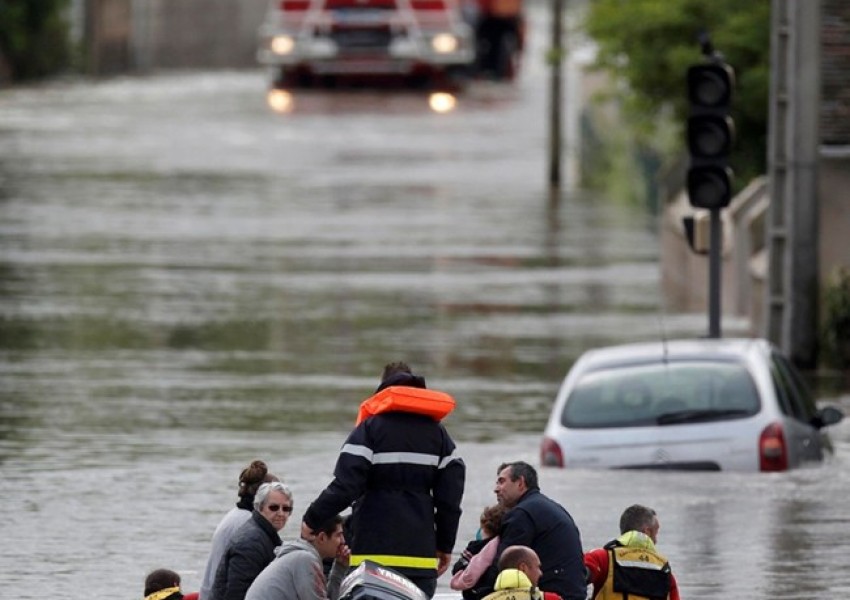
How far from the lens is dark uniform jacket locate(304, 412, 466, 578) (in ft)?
37.4

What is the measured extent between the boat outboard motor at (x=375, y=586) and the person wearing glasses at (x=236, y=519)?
1132 millimetres

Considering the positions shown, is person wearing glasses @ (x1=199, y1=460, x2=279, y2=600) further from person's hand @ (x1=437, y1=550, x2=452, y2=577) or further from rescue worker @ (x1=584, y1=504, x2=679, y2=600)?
rescue worker @ (x1=584, y1=504, x2=679, y2=600)

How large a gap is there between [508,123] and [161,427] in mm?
40372

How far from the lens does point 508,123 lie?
6134cm

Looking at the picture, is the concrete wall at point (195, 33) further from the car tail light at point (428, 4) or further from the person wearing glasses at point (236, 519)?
the person wearing glasses at point (236, 519)

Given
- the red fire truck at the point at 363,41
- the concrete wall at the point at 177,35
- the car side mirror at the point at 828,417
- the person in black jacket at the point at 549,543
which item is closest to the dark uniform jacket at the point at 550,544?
the person in black jacket at the point at 549,543

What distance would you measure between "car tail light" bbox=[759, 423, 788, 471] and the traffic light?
5.00 meters

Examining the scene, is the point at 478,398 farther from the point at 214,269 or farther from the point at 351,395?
the point at 214,269

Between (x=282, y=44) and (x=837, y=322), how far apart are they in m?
24.5

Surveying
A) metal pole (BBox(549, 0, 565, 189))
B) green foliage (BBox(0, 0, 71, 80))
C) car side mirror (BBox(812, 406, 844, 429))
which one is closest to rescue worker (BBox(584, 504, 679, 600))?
car side mirror (BBox(812, 406, 844, 429))

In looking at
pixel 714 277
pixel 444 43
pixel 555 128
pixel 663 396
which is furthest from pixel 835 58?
pixel 444 43

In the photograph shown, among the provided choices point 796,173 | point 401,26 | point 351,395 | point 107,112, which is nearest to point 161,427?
point 351,395

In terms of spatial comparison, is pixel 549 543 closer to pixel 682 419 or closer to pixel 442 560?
pixel 442 560

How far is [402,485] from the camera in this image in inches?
452
